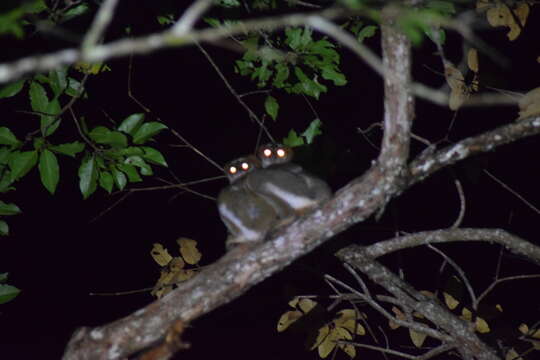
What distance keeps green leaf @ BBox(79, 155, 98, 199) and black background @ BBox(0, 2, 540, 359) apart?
6213mm

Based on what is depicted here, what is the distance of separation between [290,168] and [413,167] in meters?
1.22

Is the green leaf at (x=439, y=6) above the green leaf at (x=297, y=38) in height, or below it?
below

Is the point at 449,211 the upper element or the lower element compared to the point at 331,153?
lower

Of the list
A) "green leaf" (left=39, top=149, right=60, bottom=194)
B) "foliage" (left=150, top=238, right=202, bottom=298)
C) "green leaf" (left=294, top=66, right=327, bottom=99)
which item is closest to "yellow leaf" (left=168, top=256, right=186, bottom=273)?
"foliage" (left=150, top=238, right=202, bottom=298)

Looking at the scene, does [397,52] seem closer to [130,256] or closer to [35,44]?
[35,44]

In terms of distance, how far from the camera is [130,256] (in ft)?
44.2

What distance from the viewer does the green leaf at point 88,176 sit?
12.8ft

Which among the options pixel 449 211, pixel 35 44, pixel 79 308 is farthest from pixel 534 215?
pixel 35 44

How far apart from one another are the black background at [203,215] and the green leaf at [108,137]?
6.18m

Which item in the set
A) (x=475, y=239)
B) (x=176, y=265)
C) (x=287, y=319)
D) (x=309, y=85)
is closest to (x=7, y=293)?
(x=176, y=265)

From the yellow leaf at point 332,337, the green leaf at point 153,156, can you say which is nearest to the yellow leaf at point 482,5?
the green leaf at point 153,156

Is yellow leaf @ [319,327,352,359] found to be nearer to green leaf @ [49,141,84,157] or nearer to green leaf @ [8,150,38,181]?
green leaf @ [49,141,84,157]

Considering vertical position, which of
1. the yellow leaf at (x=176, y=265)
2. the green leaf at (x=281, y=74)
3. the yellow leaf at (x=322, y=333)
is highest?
the green leaf at (x=281, y=74)

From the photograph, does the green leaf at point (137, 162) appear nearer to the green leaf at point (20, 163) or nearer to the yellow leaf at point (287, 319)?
the green leaf at point (20, 163)
